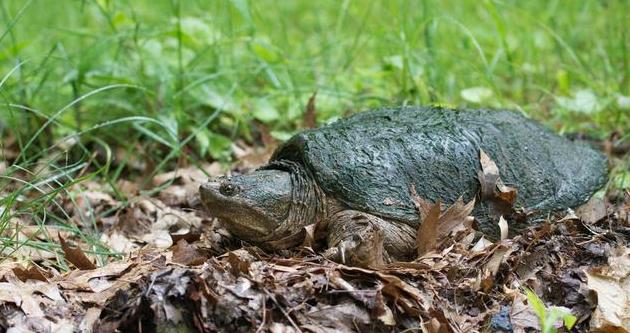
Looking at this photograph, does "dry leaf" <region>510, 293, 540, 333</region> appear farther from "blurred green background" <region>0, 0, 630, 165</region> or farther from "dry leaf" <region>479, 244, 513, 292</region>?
"blurred green background" <region>0, 0, 630, 165</region>

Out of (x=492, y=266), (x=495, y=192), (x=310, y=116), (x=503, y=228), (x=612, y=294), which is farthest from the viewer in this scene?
(x=310, y=116)

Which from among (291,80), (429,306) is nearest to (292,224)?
(429,306)

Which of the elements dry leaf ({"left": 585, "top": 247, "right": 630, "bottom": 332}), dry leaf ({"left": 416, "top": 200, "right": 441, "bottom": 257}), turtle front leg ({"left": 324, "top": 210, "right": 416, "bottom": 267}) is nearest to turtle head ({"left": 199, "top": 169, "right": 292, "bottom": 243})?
turtle front leg ({"left": 324, "top": 210, "right": 416, "bottom": 267})

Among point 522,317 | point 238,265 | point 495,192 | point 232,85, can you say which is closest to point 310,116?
point 232,85

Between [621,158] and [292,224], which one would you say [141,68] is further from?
[621,158]

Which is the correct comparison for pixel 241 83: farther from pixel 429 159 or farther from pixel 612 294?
pixel 612 294

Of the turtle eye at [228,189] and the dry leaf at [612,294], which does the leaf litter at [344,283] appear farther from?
the turtle eye at [228,189]

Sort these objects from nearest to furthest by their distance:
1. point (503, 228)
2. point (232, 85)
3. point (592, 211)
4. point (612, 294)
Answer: point (612, 294) < point (503, 228) < point (592, 211) < point (232, 85)

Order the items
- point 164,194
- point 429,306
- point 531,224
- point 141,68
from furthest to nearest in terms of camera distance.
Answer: point 141,68 < point 164,194 < point 531,224 < point 429,306
